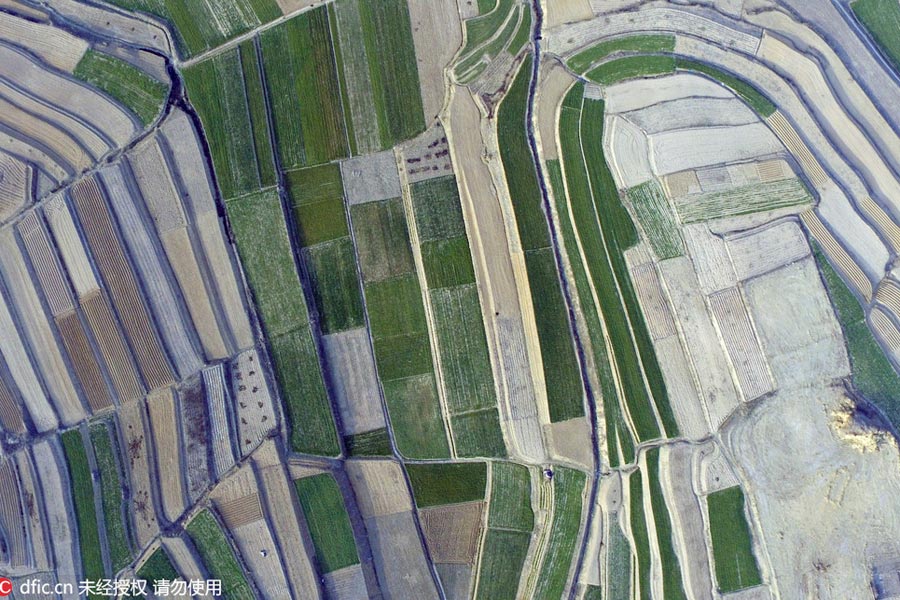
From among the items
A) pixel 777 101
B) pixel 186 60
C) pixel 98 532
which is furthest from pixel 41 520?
pixel 777 101

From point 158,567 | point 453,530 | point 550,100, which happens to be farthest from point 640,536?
point 158,567

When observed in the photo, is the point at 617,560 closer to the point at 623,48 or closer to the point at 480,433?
the point at 480,433

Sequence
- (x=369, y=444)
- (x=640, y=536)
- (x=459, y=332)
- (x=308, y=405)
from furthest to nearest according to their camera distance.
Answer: (x=369, y=444) < (x=459, y=332) < (x=308, y=405) < (x=640, y=536)

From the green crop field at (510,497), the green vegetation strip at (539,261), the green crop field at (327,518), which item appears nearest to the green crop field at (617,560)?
the green crop field at (510,497)

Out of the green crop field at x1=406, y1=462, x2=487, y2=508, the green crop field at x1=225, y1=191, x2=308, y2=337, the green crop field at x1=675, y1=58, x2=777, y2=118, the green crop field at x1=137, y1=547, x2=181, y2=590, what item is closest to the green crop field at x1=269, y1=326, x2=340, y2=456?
the green crop field at x1=225, y1=191, x2=308, y2=337

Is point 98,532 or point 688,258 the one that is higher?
point 688,258

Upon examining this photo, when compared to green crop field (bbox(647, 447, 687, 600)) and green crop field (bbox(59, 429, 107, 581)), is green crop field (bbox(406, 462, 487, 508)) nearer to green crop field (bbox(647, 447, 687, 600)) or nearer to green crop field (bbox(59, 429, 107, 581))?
green crop field (bbox(647, 447, 687, 600))

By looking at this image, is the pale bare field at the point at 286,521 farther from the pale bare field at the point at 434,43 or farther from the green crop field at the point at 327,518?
the pale bare field at the point at 434,43

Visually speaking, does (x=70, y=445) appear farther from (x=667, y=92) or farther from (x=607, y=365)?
(x=667, y=92)
